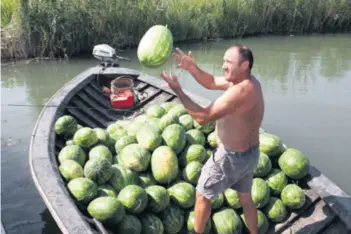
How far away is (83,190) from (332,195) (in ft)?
8.72

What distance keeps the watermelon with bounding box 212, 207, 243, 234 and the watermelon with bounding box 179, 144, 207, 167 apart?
0.70 m

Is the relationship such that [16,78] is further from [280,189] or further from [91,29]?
[280,189]

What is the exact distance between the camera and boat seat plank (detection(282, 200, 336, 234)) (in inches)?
171

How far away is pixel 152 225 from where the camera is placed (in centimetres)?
403

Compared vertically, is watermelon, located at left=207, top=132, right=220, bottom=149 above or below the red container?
above

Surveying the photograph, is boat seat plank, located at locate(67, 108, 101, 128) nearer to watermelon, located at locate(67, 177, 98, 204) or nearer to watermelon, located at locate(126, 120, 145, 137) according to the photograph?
watermelon, located at locate(126, 120, 145, 137)

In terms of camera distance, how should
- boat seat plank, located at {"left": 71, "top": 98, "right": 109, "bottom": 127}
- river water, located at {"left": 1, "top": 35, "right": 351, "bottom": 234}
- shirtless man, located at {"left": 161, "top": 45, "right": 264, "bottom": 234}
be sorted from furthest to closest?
boat seat plank, located at {"left": 71, "top": 98, "right": 109, "bottom": 127} → river water, located at {"left": 1, "top": 35, "right": 351, "bottom": 234} → shirtless man, located at {"left": 161, "top": 45, "right": 264, "bottom": 234}

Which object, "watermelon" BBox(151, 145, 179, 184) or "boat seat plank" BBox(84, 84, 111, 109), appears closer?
"watermelon" BBox(151, 145, 179, 184)

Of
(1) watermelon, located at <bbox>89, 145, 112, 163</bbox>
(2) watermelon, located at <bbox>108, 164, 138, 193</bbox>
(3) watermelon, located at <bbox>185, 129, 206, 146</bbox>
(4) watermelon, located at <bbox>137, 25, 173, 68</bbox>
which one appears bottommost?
(2) watermelon, located at <bbox>108, 164, 138, 193</bbox>

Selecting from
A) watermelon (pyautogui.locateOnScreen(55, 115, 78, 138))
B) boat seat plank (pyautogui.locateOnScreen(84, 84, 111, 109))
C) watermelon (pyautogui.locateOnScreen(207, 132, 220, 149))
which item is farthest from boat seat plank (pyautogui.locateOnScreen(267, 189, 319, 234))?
boat seat plank (pyautogui.locateOnScreen(84, 84, 111, 109))

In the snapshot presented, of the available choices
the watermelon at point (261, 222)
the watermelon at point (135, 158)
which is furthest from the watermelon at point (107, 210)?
the watermelon at point (261, 222)

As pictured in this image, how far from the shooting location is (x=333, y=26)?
57.6 feet

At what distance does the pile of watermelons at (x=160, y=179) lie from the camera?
404cm

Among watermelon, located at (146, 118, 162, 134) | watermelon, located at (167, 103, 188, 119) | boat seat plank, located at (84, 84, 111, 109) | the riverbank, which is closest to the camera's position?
watermelon, located at (146, 118, 162, 134)
